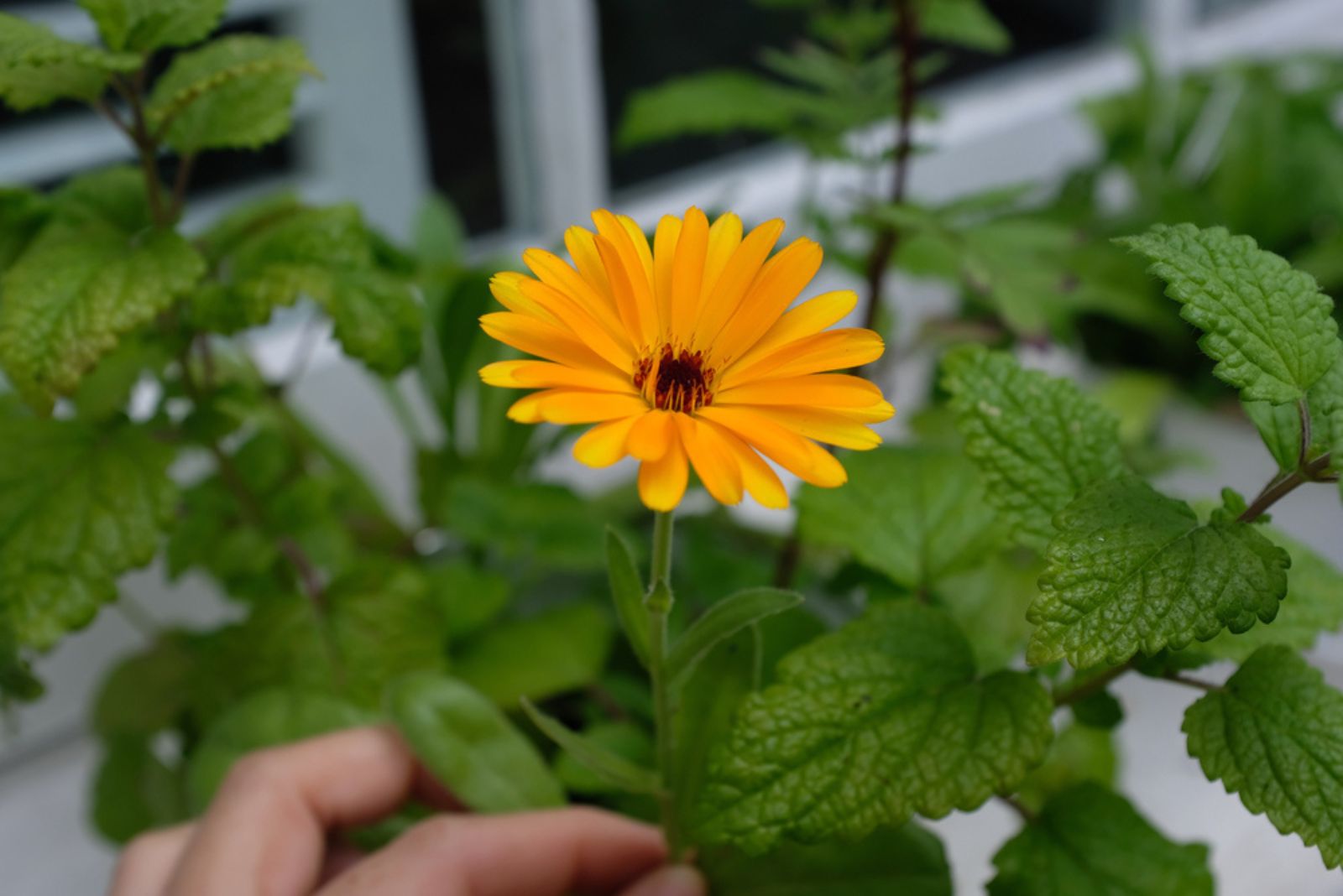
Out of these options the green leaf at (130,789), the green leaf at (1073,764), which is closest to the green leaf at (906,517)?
the green leaf at (1073,764)

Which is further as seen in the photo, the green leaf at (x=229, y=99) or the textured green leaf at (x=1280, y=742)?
the green leaf at (x=229, y=99)

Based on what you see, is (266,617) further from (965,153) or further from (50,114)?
(965,153)

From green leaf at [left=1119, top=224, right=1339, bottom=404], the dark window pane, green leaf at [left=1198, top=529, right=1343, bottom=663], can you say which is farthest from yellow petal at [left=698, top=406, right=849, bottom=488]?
the dark window pane

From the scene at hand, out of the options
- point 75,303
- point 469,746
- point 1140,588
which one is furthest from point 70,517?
point 1140,588

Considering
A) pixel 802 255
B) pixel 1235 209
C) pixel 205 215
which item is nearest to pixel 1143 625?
pixel 802 255

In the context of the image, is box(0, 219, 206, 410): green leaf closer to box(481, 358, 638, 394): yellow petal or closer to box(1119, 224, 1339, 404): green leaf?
box(481, 358, 638, 394): yellow petal

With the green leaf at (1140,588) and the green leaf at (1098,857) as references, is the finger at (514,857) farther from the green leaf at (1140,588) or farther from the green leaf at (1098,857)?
the green leaf at (1140,588)
